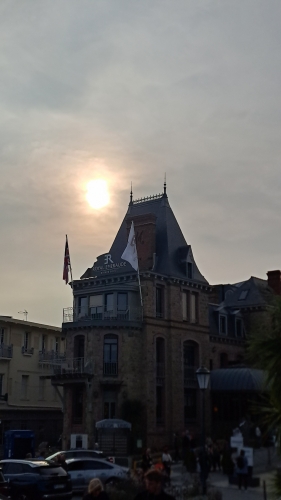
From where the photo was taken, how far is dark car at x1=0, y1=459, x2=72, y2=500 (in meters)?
20.0

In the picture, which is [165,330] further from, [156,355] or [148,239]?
[148,239]

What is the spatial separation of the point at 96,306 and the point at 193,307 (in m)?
7.80

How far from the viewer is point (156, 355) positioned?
1768 inches

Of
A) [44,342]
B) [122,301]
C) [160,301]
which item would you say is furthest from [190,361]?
[44,342]

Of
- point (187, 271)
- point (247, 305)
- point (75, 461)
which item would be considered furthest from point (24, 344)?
point (75, 461)

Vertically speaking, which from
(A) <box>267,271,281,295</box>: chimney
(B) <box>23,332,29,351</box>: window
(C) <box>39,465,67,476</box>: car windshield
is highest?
(A) <box>267,271,281,295</box>: chimney

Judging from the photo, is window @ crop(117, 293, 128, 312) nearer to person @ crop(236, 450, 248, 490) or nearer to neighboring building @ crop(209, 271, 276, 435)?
neighboring building @ crop(209, 271, 276, 435)

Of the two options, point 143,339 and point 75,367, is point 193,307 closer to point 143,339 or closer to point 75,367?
point 143,339

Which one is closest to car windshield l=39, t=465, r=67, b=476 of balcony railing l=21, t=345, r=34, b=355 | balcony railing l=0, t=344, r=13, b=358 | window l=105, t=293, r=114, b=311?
window l=105, t=293, r=114, b=311

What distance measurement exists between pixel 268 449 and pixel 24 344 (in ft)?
85.0

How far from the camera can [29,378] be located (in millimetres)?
53688

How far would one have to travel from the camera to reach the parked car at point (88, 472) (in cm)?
2386

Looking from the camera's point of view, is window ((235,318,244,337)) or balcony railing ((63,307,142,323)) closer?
balcony railing ((63,307,142,323))

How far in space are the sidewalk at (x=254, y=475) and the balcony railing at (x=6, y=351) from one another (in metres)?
18.7
